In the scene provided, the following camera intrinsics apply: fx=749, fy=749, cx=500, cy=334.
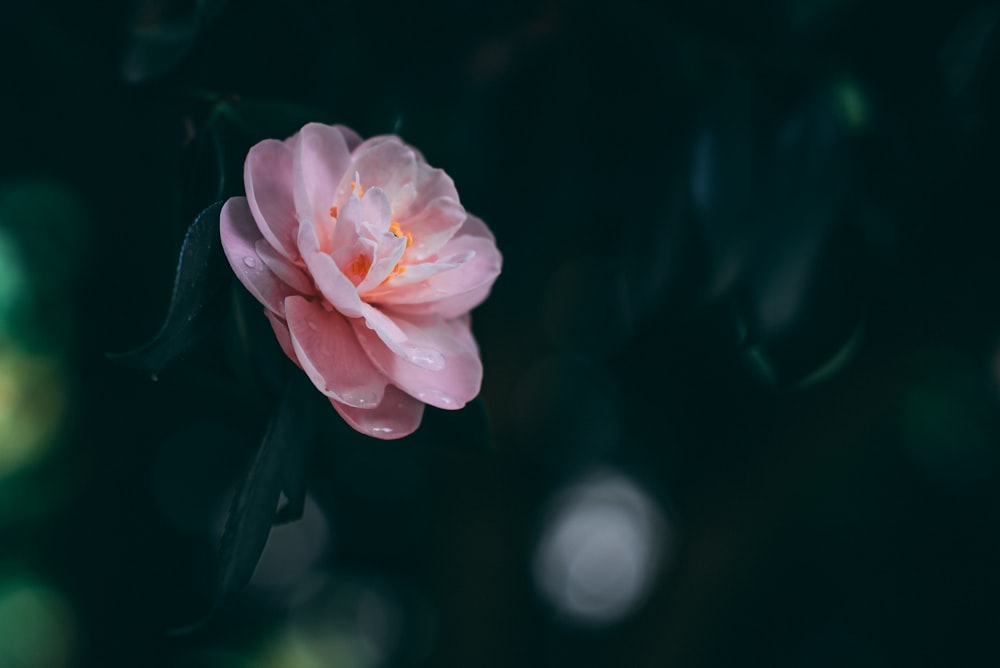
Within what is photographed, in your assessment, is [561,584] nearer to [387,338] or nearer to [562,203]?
[562,203]

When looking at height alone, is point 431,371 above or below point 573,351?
above

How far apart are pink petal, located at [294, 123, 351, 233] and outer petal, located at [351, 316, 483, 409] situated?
6 centimetres

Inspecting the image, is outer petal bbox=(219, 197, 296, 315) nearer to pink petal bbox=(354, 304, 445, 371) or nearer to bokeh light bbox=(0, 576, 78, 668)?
pink petal bbox=(354, 304, 445, 371)

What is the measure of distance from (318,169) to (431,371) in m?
0.12

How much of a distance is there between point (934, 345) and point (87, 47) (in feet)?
2.90

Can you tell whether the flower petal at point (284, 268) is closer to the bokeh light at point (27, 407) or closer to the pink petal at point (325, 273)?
the pink petal at point (325, 273)

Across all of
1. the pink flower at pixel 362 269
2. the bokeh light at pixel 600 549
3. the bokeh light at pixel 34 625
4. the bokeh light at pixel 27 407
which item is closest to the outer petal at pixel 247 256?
the pink flower at pixel 362 269

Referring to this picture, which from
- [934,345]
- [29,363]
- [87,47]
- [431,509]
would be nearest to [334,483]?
[431,509]

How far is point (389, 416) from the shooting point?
0.37 metres

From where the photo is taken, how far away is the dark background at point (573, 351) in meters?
0.54

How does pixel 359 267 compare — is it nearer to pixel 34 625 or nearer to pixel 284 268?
pixel 284 268

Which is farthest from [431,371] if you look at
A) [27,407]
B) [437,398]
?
[27,407]

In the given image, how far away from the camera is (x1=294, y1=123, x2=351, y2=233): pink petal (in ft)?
1.13

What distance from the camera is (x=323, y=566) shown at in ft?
3.31
